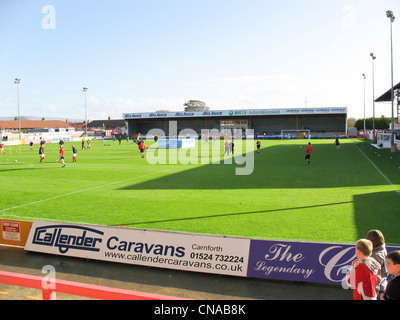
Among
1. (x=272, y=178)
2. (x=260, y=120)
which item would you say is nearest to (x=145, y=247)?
(x=272, y=178)

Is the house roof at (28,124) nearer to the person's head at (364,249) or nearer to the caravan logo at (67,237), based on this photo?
the caravan logo at (67,237)

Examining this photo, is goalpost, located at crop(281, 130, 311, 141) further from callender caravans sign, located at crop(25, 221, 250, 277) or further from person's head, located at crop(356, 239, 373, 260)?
person's head, located at crop(356, 239, 373, 260)

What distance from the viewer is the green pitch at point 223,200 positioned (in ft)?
36.0

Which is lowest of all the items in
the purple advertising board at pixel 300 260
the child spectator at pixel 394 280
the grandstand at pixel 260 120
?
the purple advertising board at pixel 300 260

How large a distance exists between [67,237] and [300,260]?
5.99 m

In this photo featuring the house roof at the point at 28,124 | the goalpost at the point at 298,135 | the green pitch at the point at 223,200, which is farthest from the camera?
the house roof at the point at 28,124

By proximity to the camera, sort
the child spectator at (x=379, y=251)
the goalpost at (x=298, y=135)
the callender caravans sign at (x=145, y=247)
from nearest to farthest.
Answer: the child spectator at (x=379, y=251) → the callender caravans sign at (x=145, y=247) → the goalpost at (x=298, y=135)

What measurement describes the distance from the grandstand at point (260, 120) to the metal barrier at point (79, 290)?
74825 millimetres

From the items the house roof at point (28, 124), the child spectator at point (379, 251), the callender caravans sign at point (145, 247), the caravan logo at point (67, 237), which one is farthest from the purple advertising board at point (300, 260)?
the house roof at point (28, 124)

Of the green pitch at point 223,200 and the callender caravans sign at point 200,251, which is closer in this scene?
the callender caravans sign at point 200,251

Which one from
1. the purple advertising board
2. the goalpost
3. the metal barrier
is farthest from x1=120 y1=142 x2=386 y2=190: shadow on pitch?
the goalpost

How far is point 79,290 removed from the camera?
16.4ft

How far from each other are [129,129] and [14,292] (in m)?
89.8
